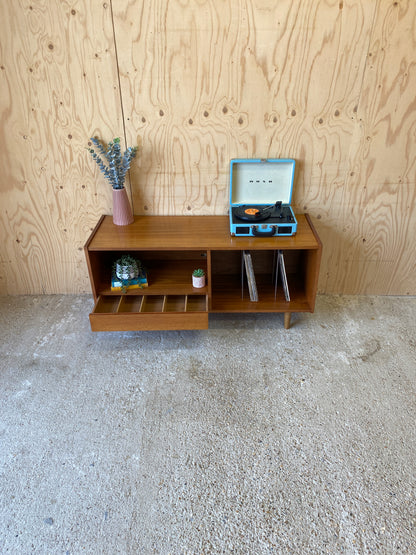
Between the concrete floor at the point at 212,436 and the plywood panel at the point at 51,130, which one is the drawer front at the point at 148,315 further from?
the plywood panel at the point at 51,130

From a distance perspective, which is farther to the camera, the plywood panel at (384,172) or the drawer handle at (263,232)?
the drawer handle at (263,232)

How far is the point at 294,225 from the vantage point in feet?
5.84

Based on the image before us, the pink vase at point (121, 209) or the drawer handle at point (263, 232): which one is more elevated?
the pink vase at point (121, 209)

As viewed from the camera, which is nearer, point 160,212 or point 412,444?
point 412,444

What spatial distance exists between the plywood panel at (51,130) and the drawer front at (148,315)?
0.49 meters

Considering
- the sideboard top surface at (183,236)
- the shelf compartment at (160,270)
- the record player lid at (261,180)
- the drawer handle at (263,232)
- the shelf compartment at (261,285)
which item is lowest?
the shelf compartment at (261,285)

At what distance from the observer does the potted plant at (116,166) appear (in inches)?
70.7

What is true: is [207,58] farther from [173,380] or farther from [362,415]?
[362,415]

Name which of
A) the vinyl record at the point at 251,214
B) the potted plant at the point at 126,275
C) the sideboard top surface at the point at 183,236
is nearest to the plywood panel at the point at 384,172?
the sideboard top surface at the point at 183,236

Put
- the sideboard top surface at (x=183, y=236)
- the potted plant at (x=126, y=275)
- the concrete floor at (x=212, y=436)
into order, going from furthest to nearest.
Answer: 1. the potted plant at (x=126, y=275)
2. the sideboard top surface at (x=183, y=236)
3. the concrete floor at (x=212, y=436)

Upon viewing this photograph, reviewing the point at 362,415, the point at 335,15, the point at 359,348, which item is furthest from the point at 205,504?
the point at 335,15

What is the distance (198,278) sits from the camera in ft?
6.16

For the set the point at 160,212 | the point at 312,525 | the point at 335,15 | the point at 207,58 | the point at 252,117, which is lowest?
the point at 312,525

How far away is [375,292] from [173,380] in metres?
1.31
